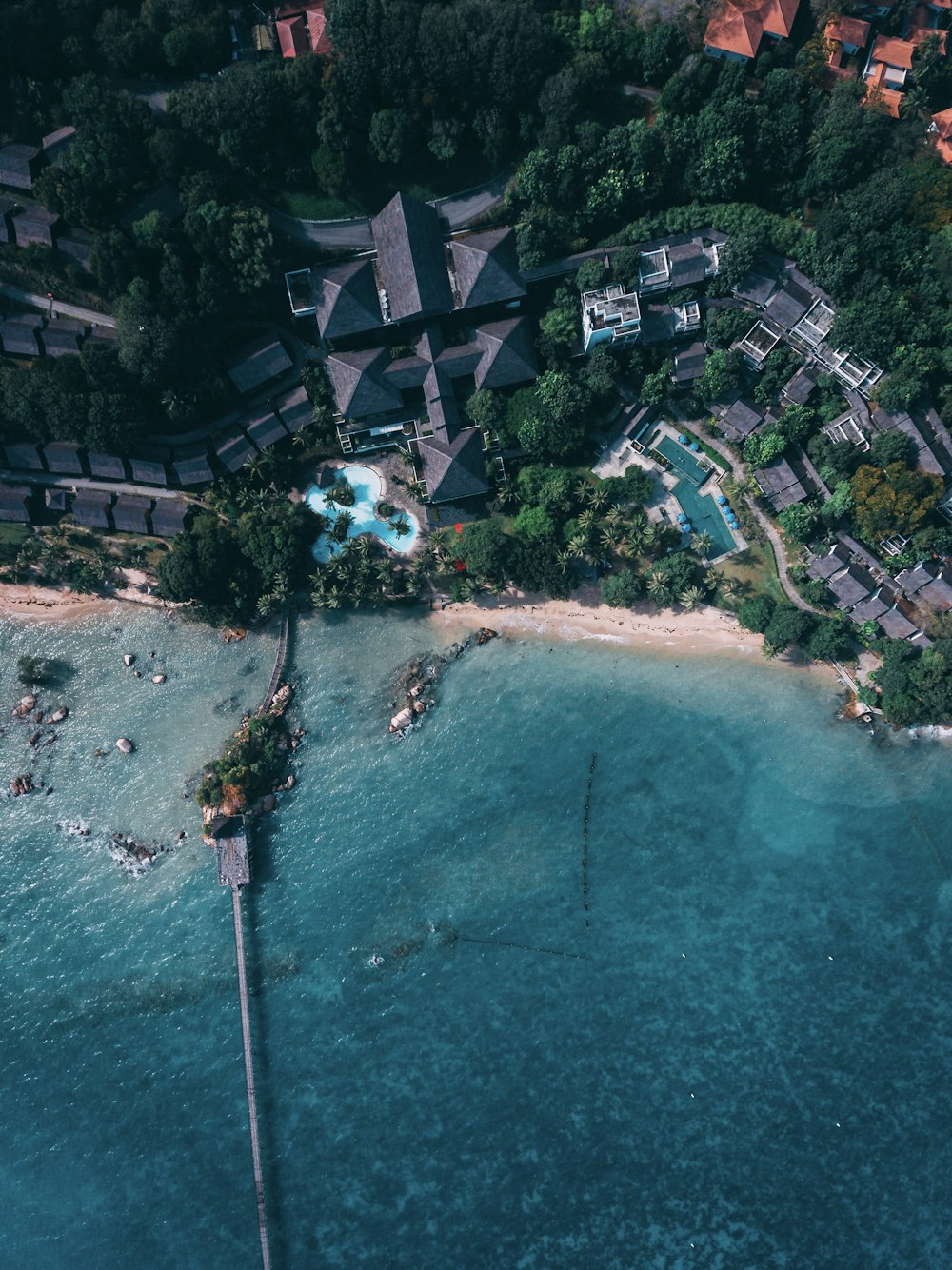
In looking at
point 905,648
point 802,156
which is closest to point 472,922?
point 905,648

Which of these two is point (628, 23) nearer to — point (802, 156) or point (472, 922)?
point (802, 156)

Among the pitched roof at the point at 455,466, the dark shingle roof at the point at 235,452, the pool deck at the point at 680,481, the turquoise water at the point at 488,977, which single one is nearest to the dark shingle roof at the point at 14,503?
the turquoise water at the point at 488,977

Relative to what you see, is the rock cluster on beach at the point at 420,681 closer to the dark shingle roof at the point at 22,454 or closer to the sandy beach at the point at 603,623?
the sandy beach at the point at 603,623

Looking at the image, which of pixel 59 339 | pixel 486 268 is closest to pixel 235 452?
pixel 59 339

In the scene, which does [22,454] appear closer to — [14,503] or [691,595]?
[14,503]

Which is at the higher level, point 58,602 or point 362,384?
point 362,384
